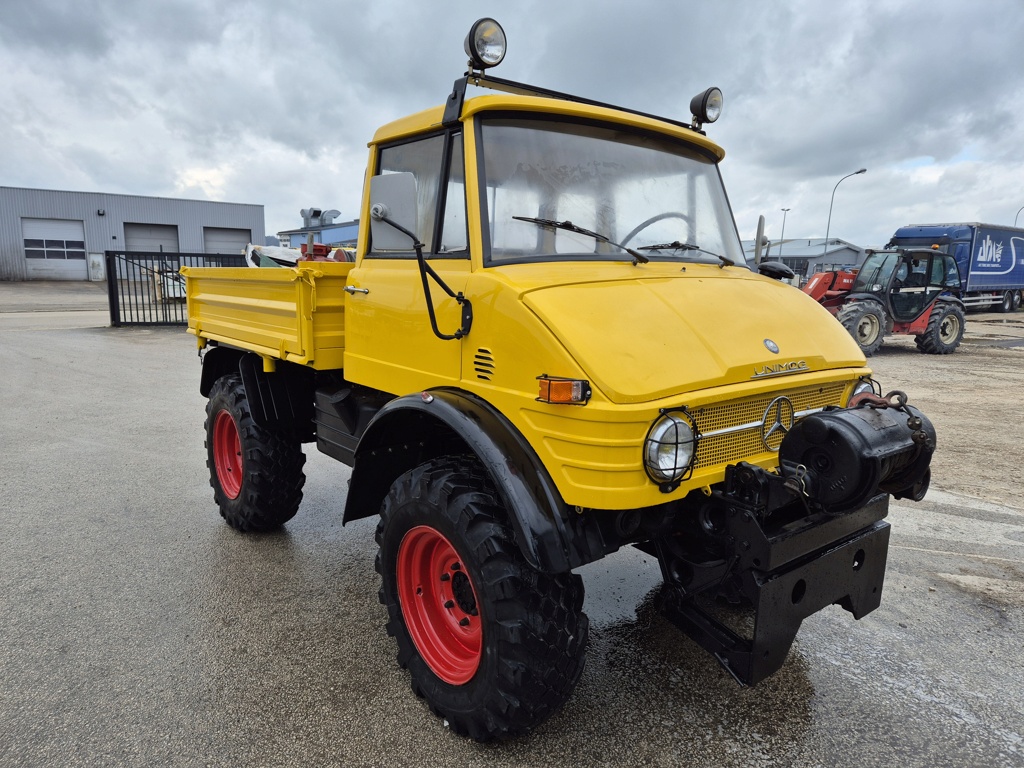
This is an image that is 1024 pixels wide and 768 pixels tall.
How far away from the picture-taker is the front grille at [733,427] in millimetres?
2273

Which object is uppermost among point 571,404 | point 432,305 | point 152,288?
point 432,305

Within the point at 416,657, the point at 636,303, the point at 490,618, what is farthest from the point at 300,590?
the point at 636,303

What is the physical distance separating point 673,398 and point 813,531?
766 millimetres

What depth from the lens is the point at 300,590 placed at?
366 centimetres

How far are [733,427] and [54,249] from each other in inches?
1770

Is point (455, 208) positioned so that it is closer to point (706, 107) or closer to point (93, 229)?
point (706, 107)

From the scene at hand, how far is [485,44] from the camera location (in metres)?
2.79

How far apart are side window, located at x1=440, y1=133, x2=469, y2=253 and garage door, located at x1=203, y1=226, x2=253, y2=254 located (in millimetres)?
41771

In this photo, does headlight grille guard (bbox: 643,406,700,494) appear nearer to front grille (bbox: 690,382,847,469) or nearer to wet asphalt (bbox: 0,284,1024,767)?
front grille (bbox: 690,382,847,469)

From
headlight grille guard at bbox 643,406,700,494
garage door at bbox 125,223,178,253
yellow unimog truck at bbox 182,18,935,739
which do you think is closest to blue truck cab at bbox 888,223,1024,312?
yellow unimog truck at bbox 182,18,935,739

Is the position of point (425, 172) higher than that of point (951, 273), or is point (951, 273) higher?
point (425, 172)

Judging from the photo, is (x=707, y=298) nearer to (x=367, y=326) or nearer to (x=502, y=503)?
(x=502, y=503)

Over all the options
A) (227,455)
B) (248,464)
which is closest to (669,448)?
(248,464)

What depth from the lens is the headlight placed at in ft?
6.89
